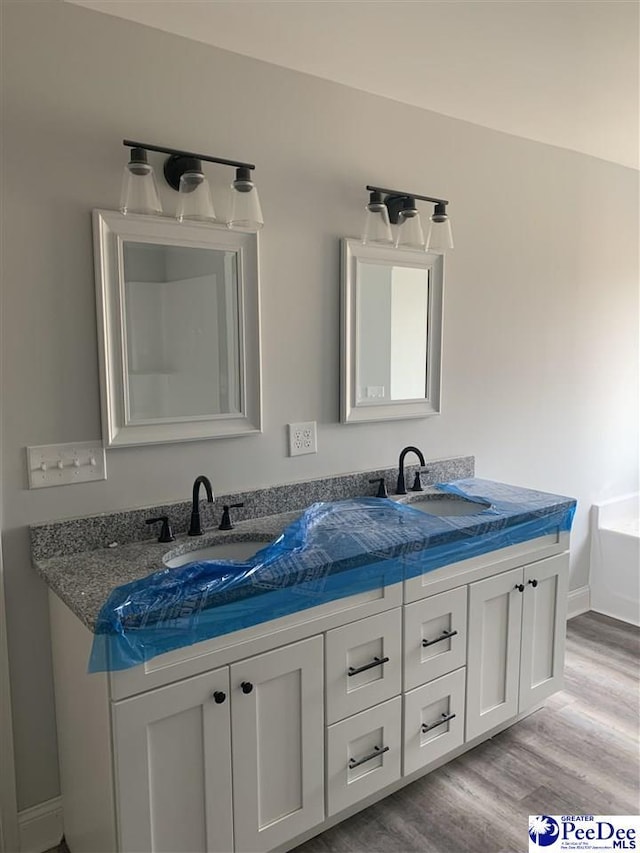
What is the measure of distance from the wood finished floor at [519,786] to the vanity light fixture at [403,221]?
1.90 meters

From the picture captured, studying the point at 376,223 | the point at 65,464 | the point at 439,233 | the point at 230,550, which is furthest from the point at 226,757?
the point at 439,233

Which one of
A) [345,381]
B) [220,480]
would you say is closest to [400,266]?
[345,381]

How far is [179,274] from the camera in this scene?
6.06 ft

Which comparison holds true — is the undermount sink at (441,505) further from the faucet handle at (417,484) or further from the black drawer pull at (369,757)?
the black drawer pull at (369,757)

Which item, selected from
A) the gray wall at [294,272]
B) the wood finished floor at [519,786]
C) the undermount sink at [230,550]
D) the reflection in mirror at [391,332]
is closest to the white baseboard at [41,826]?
the gray wall at [294,272]

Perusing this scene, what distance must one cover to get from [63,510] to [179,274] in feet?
A: 2.59

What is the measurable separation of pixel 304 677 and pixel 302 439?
2.81 feet

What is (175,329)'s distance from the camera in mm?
1852

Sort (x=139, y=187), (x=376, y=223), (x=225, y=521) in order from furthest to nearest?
(x=376, y=223) → (x=225, y=521) → (x=139, y=187)

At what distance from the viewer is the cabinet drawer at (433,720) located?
1853 mm

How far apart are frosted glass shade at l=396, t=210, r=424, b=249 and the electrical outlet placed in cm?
76

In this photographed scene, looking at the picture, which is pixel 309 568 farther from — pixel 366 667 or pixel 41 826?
pixel 41 826

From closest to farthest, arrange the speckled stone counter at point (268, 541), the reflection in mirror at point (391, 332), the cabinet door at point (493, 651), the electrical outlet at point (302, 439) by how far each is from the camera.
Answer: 1. the speckled stone counter at point (268, 541)
2. the cabinet door at point (493, 651)
3. the electrical outlet at point (302, 439)
4. the reflection in mirror at point (391, 332)

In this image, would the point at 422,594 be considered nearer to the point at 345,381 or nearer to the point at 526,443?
the point at 345,381
